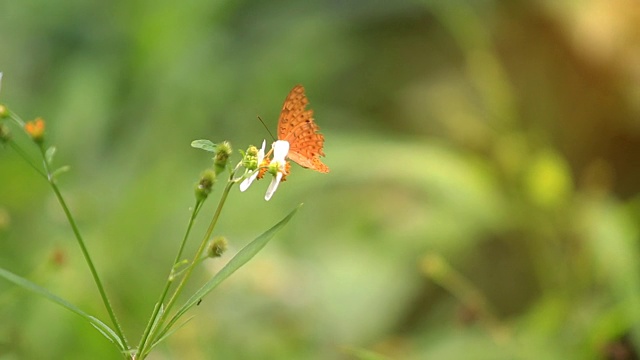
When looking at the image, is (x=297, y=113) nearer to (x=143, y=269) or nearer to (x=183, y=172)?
(x=143, y=269)

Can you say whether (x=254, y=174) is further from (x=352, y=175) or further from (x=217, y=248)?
(x=352, y=175)

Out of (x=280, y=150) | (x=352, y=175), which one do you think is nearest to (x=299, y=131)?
(x=280, y=150)

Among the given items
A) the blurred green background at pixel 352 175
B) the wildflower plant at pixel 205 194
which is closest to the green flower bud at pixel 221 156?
the wildflower plant at pixel 205 194

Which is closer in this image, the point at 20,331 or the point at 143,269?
the point at 20,331

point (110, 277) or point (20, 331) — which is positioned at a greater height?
point (110, 277)

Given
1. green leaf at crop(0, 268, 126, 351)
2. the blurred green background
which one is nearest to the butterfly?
green leaf at crop(0, 268, 126, 351)

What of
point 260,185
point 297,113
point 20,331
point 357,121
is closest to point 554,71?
point 357,121
